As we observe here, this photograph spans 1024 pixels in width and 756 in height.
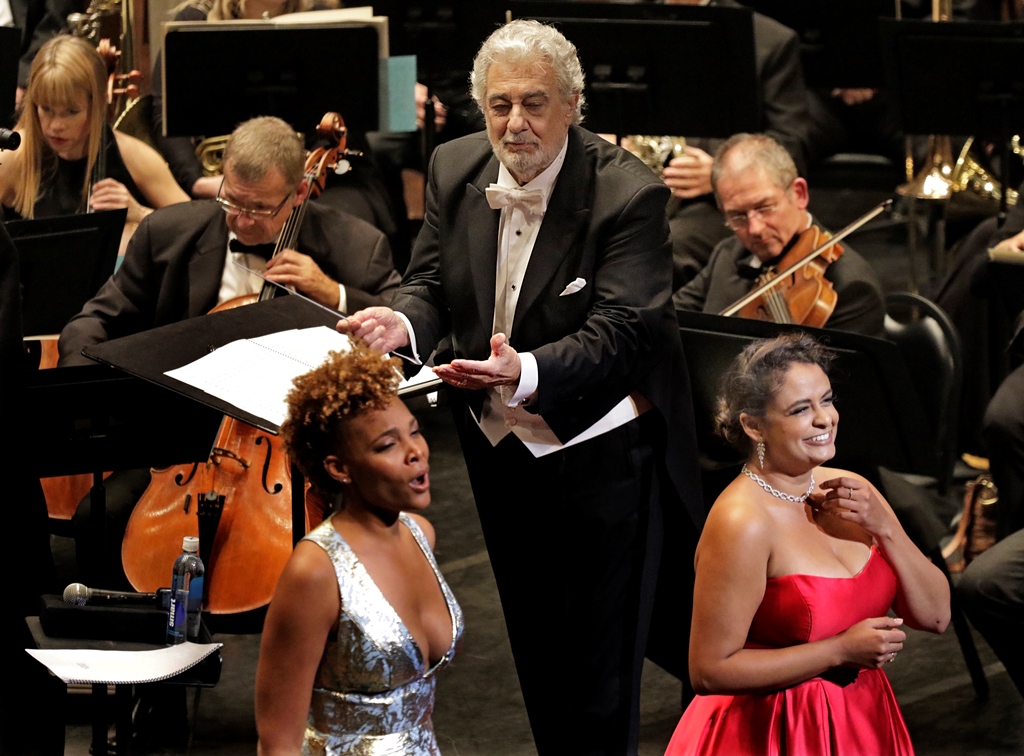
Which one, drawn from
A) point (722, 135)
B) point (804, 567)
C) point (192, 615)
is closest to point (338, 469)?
point (192, 615)

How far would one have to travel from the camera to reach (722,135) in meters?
4.73

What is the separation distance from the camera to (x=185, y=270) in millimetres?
4094

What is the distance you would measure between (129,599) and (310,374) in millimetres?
830

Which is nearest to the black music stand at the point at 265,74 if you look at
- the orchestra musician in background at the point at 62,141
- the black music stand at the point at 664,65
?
the orchestra musician in background at the point at 62,141

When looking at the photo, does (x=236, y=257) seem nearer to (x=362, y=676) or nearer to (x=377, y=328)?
(x=377, y=328)

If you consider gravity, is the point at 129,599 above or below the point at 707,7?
below

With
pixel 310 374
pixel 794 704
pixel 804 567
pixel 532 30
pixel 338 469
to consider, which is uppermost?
pixel 532 30

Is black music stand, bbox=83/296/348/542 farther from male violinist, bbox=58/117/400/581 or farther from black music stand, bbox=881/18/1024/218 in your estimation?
black music stand, bbox=881/18/1024/218

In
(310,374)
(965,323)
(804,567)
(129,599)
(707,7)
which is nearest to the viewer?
(310,374)

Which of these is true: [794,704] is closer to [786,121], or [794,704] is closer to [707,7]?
[707,7]

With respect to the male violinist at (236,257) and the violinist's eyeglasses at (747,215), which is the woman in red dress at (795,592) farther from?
the male violinist at (236,257)

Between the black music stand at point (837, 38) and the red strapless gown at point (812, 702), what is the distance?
412cm

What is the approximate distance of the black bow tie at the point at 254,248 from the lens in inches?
160

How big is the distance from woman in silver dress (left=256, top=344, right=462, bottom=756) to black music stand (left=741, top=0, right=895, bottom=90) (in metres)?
4.56
